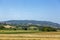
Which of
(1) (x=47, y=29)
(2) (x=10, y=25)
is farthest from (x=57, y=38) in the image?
(2) (x=10, y=25)

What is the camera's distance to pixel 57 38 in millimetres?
5332

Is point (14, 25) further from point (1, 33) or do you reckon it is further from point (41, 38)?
point (41, 38)

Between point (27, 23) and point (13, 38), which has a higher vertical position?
point (27, 23)

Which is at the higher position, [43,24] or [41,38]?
[43,24]

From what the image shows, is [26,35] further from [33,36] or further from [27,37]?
[33,36]

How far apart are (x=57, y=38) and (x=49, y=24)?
0.41m

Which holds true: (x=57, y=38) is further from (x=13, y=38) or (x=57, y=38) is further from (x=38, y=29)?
(x=13, y=38)

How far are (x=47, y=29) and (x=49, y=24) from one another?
139 millimetres

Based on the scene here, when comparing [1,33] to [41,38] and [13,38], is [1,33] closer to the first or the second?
[13,38]

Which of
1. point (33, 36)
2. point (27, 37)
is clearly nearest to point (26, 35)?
point (27, 37)

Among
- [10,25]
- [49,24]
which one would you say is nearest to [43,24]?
[49,24]

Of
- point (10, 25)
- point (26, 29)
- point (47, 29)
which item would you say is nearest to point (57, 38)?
point (47, 29)

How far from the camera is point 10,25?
5.45 m

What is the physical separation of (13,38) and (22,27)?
0.40 m
